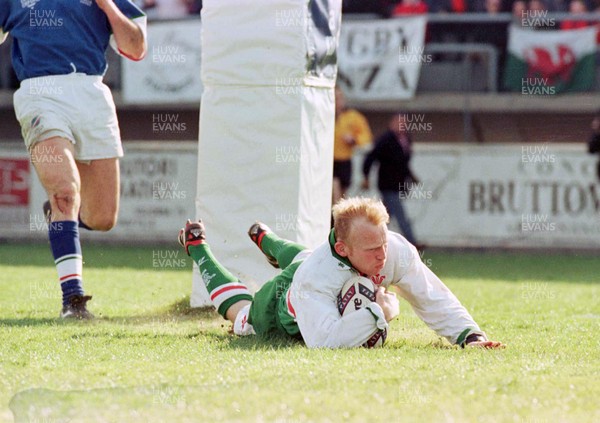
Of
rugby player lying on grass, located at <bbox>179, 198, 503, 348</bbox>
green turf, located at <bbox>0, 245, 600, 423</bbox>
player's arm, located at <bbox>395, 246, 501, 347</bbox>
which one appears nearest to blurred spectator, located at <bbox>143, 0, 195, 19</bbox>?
green turf, located at <bbox>0, 245, 600, 423</bbox>

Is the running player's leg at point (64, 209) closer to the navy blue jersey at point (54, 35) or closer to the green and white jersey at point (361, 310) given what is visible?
the navy blue jersey at point (54, 35)

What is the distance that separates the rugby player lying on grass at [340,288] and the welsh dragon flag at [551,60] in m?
12.4

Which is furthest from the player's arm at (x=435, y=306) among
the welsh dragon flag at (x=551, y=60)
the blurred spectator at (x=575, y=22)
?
the blurred spectator at (x=575, y=22)

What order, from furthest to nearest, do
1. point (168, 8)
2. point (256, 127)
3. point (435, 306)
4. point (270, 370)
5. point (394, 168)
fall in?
point (168, 8) < point (394, 168) < point (256, 127) < point (435, 306) < point (270, 370)

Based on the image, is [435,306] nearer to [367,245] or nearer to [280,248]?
[367,245]

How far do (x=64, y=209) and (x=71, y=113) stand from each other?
644mm

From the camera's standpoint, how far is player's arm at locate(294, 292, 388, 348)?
6.08 m

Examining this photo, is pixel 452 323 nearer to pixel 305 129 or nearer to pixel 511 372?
pixel 511 372

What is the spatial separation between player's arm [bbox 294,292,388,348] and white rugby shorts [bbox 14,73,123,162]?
95.5 inches

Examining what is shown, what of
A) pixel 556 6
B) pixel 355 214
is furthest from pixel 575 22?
pixel 355 214

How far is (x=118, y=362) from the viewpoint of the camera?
5742 mm

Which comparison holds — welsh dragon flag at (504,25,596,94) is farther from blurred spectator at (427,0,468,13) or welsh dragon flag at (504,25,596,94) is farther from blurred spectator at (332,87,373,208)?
blurred spectator at (332,87,373,208)

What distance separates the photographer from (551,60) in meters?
18.5

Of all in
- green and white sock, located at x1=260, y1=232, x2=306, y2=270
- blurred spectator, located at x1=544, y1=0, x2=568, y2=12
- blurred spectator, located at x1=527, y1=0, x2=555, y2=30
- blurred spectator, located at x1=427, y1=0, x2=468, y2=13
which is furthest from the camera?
blurred spectator, located at x1=427, y1=0, x2=468, y2=13
